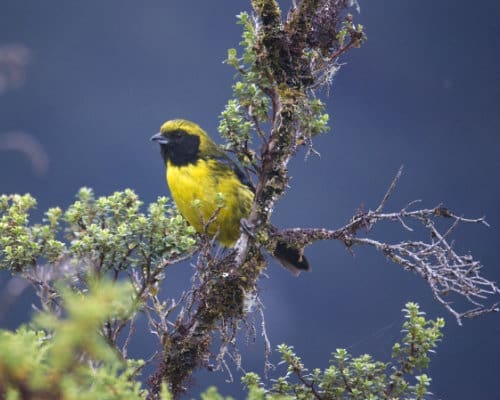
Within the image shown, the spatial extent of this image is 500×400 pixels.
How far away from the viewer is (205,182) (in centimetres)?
470

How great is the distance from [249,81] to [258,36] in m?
0.22

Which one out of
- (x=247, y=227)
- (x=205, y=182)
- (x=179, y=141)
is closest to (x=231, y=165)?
(x=205, y=182)

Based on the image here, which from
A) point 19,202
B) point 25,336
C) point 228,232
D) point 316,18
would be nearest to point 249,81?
point 316,18

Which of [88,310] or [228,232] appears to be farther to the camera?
[228,232]

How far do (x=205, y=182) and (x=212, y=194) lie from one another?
4.0 inches

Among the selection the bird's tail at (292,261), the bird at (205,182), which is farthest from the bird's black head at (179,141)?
the bird's tail at (292,261)

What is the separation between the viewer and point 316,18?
360 centimetres

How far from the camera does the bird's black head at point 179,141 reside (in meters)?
4.83

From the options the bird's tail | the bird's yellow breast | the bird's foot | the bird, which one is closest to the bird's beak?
the bird

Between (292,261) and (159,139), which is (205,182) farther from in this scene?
(292,261)

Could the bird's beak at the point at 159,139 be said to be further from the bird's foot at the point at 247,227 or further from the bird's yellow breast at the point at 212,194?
the bird's foot at the point at 247,227

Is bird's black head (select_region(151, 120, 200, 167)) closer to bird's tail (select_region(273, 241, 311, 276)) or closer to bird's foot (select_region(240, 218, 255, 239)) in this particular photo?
bird's tail (select_region(273, 241, 311, 276))

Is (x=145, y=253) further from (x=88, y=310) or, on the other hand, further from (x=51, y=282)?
(x=88, y=310)

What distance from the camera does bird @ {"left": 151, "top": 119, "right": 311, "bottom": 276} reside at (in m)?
4.62
